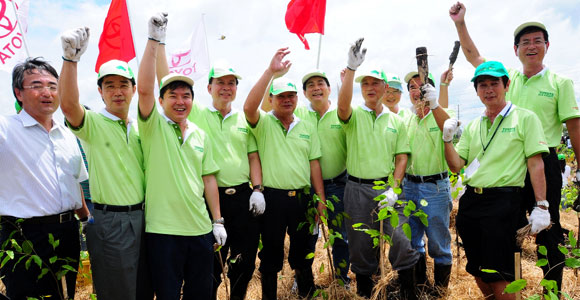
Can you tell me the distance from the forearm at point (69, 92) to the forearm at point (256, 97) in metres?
1.80

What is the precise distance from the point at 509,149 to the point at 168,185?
→ 3.20 metres

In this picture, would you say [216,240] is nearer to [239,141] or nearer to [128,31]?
[239,141]

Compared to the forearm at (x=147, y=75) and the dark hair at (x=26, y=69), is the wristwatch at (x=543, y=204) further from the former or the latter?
the dark hair at (x=26, y=69)

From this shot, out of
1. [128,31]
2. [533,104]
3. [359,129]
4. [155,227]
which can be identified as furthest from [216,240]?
[128,31]

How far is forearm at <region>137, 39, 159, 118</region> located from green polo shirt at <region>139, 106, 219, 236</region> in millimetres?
158

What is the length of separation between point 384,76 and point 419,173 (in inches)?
51.4

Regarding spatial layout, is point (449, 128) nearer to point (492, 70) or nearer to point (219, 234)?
point (492, 70)

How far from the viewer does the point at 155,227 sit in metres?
3.18

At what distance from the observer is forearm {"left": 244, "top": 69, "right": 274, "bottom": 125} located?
13.4ft

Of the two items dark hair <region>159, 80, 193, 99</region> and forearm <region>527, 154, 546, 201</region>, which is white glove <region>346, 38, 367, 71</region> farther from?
forearm <region>527, 154, 546, 201</region>

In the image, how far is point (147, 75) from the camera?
9.78ft

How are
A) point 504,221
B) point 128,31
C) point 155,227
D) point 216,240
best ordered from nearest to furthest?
point 155,227
point 504,221
point 216,240
point 128,31

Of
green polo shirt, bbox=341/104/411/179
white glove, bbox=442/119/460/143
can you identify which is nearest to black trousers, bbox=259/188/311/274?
green polo shirt, bbox=341/104/411/179

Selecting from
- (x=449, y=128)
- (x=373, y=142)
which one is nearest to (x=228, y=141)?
(x=373, y=142)
